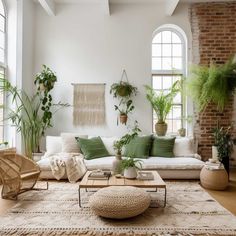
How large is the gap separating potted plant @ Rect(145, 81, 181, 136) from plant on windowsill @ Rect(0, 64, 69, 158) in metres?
1.92

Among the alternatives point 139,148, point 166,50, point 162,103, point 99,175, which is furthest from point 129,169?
point 166,50

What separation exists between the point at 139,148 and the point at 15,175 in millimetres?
2274

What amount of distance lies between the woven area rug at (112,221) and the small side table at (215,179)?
0.47 meters

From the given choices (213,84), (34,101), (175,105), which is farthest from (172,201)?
(34,101)

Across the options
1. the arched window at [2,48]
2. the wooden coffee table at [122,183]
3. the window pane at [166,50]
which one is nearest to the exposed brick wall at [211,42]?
the window pane at [166,50]

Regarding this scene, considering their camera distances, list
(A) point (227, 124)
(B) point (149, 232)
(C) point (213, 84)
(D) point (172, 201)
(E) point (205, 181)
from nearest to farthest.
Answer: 1. (B) point (149, 232)
2. (D) point (172, 201)
3. (E) point (205, 181)
4. (C) point (213, 84)
5. (A) point (227, 124)

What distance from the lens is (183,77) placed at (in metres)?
5.66

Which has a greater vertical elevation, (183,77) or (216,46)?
(216,46)

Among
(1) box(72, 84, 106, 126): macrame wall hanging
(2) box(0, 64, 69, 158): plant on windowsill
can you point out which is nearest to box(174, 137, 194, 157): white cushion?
(1) box(72, 84, 106, 126): macrame wall hanging

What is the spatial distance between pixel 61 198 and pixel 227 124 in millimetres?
3835

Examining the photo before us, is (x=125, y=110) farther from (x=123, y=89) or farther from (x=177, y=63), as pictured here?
(x=177, y=63)

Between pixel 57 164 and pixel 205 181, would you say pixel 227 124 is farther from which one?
pixel 57 164

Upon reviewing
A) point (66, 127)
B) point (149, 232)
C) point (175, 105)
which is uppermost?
point (175, 105)

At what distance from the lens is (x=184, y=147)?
16.3 ft
